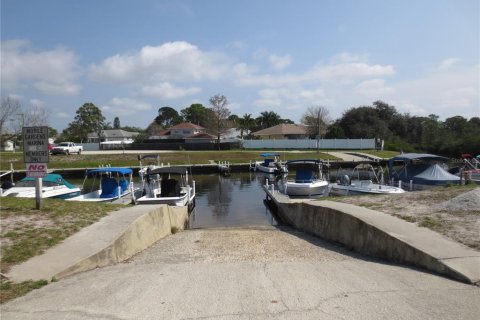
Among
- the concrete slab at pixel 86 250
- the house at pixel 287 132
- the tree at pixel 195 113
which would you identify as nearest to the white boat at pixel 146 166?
the concrete slab at pixel 86 250

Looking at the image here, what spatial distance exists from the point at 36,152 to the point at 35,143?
0.29 m

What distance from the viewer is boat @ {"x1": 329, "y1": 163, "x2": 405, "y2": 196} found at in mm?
23875

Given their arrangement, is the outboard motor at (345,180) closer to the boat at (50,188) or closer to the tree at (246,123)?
the boat at (50,188)

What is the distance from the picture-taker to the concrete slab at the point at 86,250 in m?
7.62

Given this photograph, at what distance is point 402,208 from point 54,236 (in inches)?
382

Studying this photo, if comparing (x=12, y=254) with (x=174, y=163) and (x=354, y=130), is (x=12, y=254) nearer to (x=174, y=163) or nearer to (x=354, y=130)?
(x=174, y=163)

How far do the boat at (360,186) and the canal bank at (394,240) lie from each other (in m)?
9.85

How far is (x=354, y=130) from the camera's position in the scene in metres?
94.0

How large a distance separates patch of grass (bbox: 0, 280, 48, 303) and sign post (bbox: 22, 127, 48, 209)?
238 inches

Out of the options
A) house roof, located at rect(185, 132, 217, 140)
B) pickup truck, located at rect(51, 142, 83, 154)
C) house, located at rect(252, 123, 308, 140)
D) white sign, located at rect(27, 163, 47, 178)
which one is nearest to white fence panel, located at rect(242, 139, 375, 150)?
house, located at rect(252, 123, 308, 140)

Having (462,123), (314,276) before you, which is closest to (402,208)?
(314,276)

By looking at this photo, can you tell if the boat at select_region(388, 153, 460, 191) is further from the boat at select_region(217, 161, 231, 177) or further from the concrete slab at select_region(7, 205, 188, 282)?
the boat at select_region(217, 161, 231, 177)

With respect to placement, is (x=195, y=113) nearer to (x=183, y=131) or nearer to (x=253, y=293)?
(x=183, y=131)

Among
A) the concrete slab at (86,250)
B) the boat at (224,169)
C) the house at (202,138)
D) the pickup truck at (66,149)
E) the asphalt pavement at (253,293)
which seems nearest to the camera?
the asphalt pavement at (253,293)
